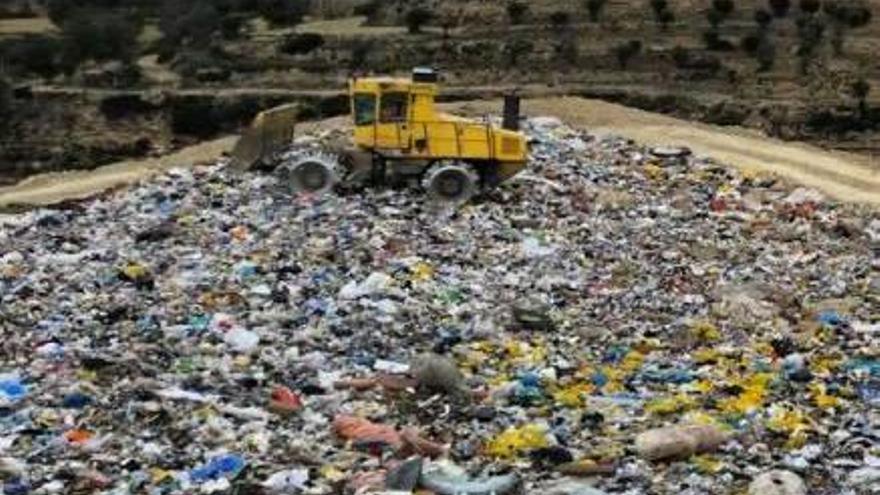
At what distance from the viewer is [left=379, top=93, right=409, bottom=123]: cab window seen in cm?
1712

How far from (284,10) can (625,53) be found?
15593 millimetres

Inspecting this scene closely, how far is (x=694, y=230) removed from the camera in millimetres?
17516

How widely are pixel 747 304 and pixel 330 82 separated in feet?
94.2

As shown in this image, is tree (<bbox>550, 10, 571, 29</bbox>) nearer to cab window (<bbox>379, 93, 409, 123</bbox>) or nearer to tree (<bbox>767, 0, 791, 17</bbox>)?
tree (<bbox>767, 0, 791, 17</bbox>)

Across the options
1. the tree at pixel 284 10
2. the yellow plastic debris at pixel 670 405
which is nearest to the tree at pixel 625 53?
the tree at pixel 284 10

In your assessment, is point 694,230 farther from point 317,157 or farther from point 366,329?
point 366,329

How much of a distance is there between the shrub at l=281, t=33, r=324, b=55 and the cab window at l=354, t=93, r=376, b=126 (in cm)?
2686

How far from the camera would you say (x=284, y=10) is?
51.7m

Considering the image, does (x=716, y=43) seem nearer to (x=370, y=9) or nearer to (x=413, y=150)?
(x=370, y=9)

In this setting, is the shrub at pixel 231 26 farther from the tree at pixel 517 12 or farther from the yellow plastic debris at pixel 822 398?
the yellow plastic debris at pixel 822 398

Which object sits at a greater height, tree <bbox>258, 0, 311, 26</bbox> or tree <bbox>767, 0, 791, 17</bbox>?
tree <bbox>767, 0, 791, 17</bbox>

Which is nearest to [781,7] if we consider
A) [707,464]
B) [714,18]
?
[714,18]

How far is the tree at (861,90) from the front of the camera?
36.0 meters

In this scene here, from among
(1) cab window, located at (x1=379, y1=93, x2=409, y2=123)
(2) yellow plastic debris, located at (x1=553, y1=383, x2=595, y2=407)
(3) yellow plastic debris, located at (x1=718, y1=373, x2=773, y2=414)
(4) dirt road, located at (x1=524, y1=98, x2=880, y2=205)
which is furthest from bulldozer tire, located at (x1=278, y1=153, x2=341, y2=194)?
(3) yellow plastic debris, located at (x1=718, y1=373, x2=773, y2=414)
